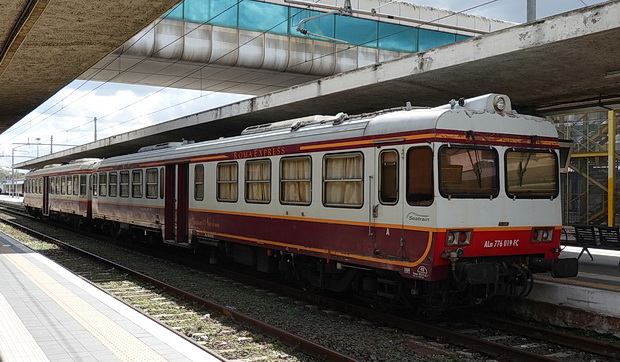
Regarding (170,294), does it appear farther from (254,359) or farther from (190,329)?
(254,359)

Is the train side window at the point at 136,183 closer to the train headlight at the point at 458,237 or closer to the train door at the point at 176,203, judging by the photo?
the train door at the point at 176,203

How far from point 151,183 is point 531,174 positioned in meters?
10.8

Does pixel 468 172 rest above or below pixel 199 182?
above

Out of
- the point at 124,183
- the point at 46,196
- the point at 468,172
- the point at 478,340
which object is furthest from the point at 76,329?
the point at 46,196

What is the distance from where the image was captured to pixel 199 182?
14211 millimetres

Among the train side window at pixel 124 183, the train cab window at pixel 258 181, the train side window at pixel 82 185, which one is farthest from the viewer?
the train side window at pixel 82 185

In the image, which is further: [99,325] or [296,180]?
[296,180]

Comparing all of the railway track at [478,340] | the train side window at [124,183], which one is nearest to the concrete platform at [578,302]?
the railway track at [478,340]

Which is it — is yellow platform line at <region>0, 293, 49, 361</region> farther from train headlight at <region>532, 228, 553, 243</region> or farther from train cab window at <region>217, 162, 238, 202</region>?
train headlight at <region>532, 228, 553, 243</region>

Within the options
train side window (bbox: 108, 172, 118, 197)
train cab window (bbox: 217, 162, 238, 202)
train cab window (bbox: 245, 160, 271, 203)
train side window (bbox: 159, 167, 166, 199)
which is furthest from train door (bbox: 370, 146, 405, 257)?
train side window (bbox: 108, 172, 118, 197)

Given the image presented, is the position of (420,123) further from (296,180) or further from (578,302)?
(578,302)

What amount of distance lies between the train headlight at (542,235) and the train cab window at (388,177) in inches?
89.9

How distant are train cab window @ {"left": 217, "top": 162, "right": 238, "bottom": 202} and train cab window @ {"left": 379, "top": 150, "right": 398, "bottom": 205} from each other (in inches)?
179

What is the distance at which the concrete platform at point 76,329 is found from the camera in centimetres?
632
